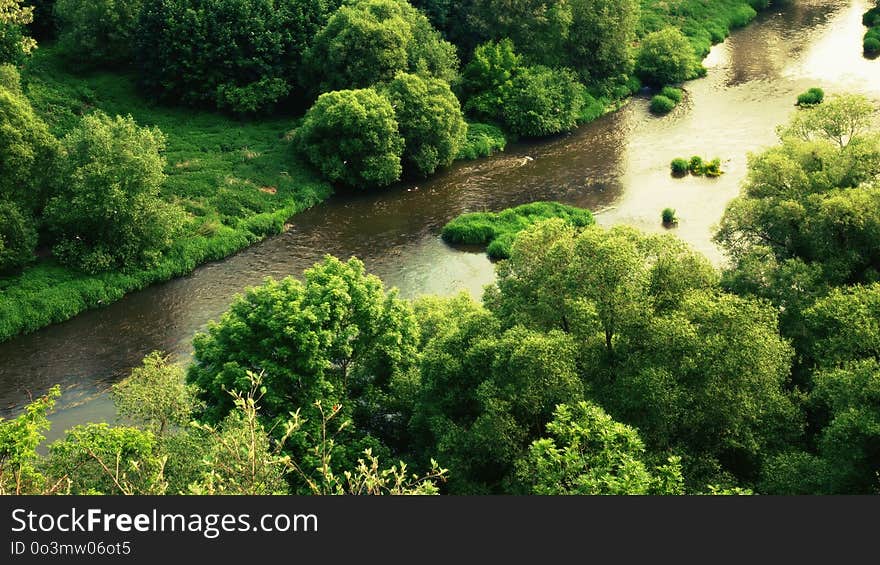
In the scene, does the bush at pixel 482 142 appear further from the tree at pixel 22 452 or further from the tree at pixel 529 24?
the tree at pixel 22 452

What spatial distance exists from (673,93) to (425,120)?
96.4 feet

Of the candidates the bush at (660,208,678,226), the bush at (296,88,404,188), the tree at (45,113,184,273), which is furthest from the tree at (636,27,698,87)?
the tree at (45,113,184,273)

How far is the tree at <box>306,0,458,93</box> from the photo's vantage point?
76.6 metres

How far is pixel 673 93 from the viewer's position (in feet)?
292

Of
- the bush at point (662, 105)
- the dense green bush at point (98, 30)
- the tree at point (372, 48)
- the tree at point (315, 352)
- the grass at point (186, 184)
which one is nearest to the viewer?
the tree at point (315, 352)

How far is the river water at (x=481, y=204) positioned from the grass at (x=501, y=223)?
1.33m

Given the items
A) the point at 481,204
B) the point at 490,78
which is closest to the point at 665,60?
the point at 490,78

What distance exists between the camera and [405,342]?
4262 centimetres

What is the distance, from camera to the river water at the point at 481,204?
180ft

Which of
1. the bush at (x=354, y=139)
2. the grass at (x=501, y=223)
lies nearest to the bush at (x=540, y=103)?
the bush at (x=354, y=139)

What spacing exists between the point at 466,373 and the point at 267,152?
44.8 meters

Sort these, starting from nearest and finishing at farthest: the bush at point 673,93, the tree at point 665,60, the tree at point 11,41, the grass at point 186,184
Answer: the grass at point 186,184, the tree at point 11,41, the bush at point 673,93, the tree at point 665,60

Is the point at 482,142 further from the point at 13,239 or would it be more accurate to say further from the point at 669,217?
the point at 13,239

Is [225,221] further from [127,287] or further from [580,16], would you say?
[580,16]
